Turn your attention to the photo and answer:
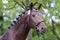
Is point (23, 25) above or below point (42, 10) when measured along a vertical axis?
above

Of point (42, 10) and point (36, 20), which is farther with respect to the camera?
point (42, 10)

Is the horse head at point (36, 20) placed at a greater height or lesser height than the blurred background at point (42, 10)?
greater

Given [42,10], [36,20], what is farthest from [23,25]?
[42,10]

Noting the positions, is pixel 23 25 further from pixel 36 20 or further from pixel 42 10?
pixel 42 10

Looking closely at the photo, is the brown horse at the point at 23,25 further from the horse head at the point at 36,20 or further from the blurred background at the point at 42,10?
the blurred background at the point at 42,10

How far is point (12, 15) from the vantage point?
51.7 feet

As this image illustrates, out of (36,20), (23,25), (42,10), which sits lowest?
(42,10)

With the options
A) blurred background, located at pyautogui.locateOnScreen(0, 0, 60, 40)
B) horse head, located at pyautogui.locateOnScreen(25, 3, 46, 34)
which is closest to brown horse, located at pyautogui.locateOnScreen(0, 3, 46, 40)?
horse head, located at pyautogui.locateOnScreen(25, 3, 46, 34)

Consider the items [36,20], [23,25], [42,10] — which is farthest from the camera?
[42,10]

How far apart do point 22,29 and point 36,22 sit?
0.47m

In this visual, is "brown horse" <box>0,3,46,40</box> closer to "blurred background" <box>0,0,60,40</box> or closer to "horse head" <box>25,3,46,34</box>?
"horse head" <box>25,3,46,34</box>

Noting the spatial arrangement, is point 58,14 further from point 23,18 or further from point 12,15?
point 23,18

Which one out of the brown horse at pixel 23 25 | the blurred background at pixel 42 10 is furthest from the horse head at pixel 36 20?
the blurred background at pixel 42 10

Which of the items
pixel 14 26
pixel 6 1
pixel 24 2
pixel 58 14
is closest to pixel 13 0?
pixel 24 2
